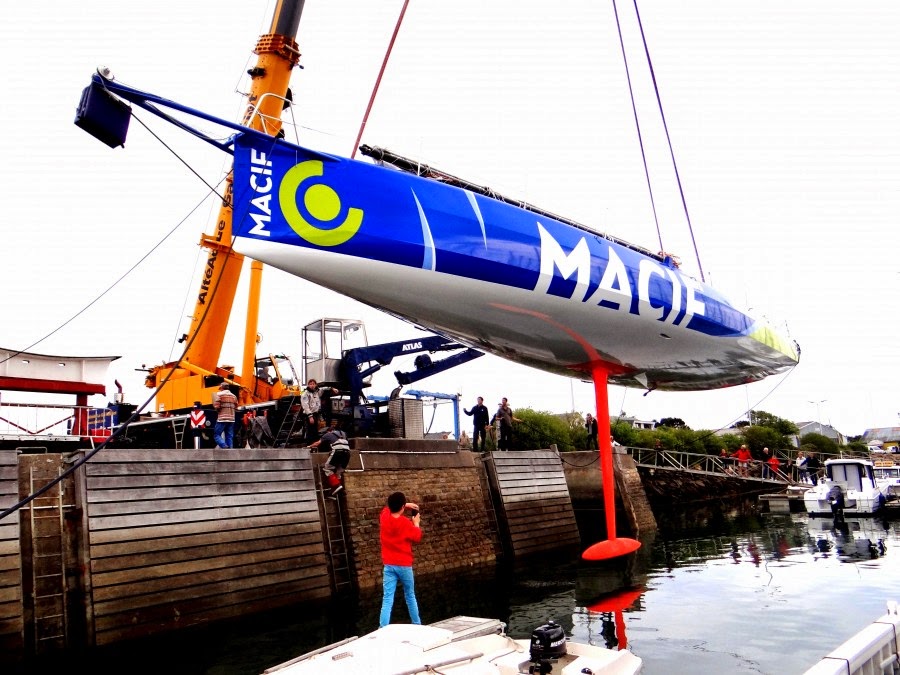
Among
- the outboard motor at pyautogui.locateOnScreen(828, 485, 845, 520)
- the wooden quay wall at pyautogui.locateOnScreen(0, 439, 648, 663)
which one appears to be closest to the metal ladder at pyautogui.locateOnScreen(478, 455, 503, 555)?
the wooden quay wall at pyautogui.locateOnScreen(0, 439, 648, 663)

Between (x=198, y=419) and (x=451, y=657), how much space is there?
915cm

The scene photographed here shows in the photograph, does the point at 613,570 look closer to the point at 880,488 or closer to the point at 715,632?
the point at 715,632

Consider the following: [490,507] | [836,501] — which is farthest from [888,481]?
[490,507]

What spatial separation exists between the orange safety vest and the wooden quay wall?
6.72ft

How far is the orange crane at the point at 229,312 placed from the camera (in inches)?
576

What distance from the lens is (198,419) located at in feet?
39.9

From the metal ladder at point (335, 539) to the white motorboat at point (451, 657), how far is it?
21.6 feet

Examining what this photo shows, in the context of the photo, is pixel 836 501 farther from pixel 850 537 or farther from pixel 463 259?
pixel 463 259

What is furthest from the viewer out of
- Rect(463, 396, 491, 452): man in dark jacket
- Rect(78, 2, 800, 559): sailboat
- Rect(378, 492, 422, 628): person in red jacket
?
Rect(463, 396, 491, 452): man in dark jacket

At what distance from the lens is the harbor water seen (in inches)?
284

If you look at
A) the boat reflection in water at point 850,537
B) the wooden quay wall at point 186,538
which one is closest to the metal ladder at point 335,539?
the wooden quay wall at point 186,538

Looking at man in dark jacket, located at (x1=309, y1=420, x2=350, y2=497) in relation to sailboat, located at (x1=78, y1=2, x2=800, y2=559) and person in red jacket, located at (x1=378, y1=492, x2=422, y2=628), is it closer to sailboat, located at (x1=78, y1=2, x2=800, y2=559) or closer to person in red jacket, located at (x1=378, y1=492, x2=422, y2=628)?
sailboat, located at (x1=78, y1=2, x2=800, y2=559)

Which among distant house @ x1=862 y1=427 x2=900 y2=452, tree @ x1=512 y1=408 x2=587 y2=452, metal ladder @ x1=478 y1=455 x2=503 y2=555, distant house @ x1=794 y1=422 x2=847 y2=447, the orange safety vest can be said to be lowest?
distant house @ x1=862 y1=427 x2=900 y2=452

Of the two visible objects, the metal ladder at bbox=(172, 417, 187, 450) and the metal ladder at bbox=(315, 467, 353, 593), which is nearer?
the metal ladder at bbox=(315, 467, 353, 593)
